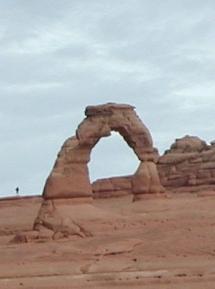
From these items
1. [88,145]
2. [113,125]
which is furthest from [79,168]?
[113,125]

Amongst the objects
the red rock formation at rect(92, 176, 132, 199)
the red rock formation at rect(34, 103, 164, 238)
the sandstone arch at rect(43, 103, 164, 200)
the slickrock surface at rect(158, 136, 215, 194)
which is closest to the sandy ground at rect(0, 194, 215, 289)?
the red rock formation at rect(34, 103, 164, 238)

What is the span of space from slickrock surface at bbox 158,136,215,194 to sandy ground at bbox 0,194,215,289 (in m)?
20.7

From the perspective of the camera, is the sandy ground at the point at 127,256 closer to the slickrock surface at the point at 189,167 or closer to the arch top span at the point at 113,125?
the arch top span at the point at 113,125

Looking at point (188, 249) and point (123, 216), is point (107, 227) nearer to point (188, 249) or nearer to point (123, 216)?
point (123, 216)

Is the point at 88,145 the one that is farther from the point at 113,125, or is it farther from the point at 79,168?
the point at 113,125

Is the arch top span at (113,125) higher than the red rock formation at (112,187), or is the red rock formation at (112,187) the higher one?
the red rock formation at (112,187)

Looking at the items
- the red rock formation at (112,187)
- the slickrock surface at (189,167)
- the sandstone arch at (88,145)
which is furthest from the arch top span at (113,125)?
the red rock formation at (112,187)

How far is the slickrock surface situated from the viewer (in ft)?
184

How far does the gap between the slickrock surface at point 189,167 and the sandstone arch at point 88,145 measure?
18.2 m

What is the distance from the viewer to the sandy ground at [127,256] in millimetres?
18344

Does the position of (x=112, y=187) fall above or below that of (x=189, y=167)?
below

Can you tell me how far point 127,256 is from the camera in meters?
22.9

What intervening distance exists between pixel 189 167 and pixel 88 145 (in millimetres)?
26597

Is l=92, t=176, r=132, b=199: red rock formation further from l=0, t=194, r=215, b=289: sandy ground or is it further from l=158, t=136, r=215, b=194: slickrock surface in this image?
l=0, t=194, r=215, b=289: sandy ground
